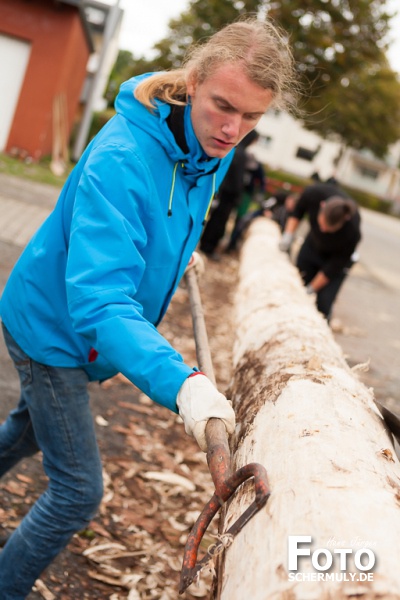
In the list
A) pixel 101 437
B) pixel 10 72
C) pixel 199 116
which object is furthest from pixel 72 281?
pixel 10 72

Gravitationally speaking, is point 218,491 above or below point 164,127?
below

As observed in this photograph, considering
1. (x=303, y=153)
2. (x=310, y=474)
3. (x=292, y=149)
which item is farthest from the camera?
(x=303, y=153)

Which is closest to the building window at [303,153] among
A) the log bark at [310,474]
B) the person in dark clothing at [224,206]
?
Result: the person in dark clothing at [224,206]

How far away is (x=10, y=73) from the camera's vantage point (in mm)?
14352

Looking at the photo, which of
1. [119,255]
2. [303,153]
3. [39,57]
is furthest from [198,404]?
[303,153]

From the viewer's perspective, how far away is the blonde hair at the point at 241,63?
2256 millimetres

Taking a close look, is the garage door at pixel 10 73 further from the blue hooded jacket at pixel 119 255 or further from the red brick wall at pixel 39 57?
the blue hooded jacket at pixel 119 255

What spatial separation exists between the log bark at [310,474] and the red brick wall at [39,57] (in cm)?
1232

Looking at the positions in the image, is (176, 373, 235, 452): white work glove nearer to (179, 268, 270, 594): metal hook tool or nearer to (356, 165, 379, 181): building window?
(179, 268, 270, 594): metal hook tool

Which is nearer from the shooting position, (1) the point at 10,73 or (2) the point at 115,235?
(2) the point at 115,235

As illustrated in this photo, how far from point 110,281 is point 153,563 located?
1795 mm

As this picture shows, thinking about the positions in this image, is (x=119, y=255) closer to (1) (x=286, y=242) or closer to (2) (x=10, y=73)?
(1) (x=286, y=242)

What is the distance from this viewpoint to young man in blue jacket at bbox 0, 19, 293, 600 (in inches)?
82.4

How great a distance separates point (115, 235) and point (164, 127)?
50 centimetres
